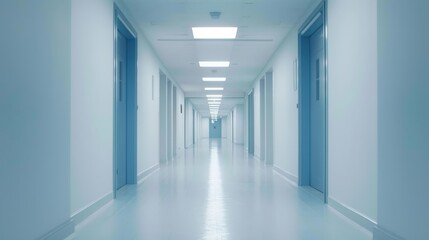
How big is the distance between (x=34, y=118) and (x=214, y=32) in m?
6.31

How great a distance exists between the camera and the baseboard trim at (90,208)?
4.79m

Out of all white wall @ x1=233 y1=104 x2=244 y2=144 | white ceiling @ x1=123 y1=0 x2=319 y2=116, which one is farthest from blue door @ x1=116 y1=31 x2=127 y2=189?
white wall @ x1=233 y1=104 x2=244 y2=144

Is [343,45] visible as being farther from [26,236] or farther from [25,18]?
[26,236]

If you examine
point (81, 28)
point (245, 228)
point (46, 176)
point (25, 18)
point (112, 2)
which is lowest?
point (245, 228)

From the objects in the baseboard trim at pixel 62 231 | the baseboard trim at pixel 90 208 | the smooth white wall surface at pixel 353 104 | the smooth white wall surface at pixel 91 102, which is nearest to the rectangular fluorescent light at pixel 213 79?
the smooth white wall surface at pixel 91 102

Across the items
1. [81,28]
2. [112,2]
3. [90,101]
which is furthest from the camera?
[112,2]

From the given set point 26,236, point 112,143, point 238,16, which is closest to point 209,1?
point 238,16

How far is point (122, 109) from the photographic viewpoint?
8156 mm

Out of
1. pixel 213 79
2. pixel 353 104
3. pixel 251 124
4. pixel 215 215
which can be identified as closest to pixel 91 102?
pixel 215 215

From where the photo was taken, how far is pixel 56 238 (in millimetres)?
3936

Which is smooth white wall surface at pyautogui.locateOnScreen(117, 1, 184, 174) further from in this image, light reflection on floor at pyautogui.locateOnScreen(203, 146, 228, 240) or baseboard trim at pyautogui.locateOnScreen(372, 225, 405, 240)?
baseboard trim at pyautogui.locateOnScreen(372, 225, 405, 240)

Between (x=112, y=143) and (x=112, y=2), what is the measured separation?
8.46ft

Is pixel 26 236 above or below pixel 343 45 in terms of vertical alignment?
below

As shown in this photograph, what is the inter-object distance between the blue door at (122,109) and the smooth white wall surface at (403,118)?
216 inches
